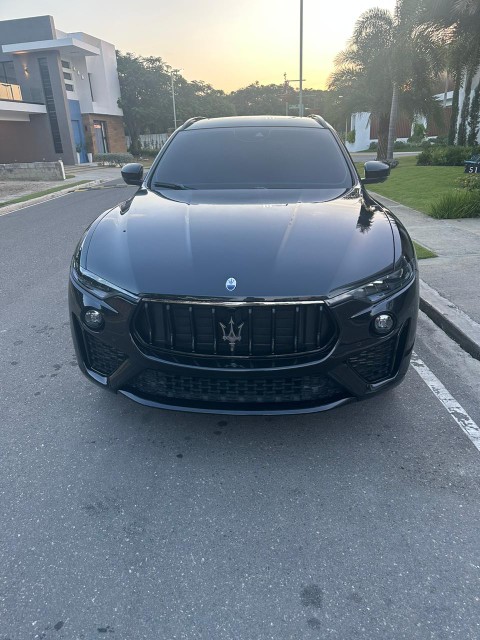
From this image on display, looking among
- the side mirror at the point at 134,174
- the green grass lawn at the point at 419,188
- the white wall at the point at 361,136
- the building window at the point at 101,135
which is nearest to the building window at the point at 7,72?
the building window at the point at 101,135

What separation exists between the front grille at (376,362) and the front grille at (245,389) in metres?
0.15

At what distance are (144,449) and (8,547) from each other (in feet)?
2.78

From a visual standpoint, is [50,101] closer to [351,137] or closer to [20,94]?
[20,94]

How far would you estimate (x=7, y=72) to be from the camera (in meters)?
36.9

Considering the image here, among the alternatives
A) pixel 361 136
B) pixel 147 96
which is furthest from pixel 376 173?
pixel 361 136

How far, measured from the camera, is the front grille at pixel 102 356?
2.70 metres

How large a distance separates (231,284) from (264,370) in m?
0.45

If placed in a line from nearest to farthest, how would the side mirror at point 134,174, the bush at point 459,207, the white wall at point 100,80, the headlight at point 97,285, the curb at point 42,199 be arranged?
the headlight at point 97,285 → the side mirror at point 134,174 → the bush at point 459,207 → the curb at point 42,199 → the white wall at point 100,80

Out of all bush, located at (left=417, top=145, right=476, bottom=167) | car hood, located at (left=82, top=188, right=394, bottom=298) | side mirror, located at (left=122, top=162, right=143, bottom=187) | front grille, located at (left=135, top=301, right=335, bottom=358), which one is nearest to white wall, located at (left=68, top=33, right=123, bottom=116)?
bush, located at (left=417, top=145, right=476, bottom=167)

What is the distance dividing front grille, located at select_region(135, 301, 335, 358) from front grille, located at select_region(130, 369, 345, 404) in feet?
0.52

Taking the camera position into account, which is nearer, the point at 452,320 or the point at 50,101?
the point at 452,320

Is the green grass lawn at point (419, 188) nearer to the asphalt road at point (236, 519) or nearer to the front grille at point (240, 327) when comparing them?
the asphalt road at point (236, 519)

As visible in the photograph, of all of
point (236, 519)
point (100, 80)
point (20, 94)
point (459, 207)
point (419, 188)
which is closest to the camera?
point (236, 519)

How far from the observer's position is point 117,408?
10.7 ft
